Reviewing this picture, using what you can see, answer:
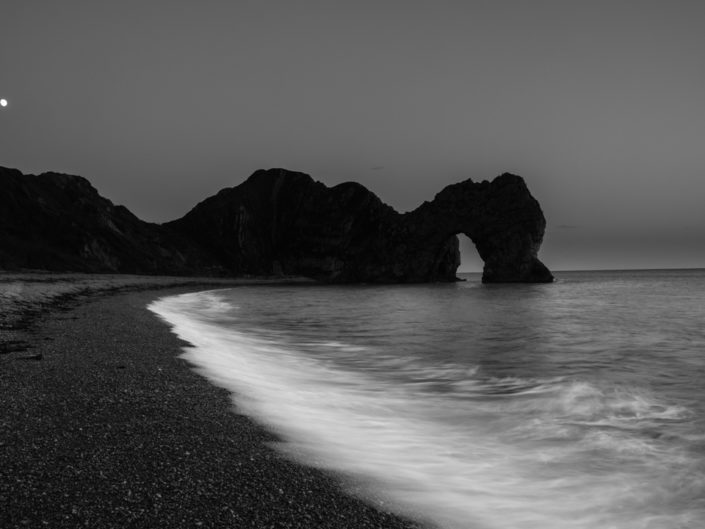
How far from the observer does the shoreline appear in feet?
10.3

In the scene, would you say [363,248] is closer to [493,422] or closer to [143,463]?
[493,422]

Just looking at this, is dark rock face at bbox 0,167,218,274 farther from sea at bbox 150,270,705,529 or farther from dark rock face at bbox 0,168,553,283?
sea at bbox 150,270,705,529

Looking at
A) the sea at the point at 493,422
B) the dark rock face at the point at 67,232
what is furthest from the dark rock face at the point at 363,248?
the sea at the point at 493,422

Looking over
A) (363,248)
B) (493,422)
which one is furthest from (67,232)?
(493,422)

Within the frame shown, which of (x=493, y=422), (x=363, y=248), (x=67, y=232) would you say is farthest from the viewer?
(x=363, y=248)

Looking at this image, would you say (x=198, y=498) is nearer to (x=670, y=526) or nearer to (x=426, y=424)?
(x=670, y=526)

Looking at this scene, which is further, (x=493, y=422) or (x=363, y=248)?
(x=363, y=248)

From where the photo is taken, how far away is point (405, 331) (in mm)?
22703

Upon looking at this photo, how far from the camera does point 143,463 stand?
12.8ft

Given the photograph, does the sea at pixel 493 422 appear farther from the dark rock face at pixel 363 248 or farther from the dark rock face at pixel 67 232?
the dark rock face at pixel 67 232

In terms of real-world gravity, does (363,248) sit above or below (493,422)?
above

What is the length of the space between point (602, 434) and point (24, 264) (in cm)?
8871

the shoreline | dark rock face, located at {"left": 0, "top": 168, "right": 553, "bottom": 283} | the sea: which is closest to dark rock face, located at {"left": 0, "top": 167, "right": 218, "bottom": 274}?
dark rock face, located at {"left": 0, "top": 168, "right": 553, "bottom": 283}

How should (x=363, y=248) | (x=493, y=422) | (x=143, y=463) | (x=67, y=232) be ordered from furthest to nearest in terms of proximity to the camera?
(x=363, y=248) < (x=67, y=232) < (x=493, y=422) < (x=143, y=463)
